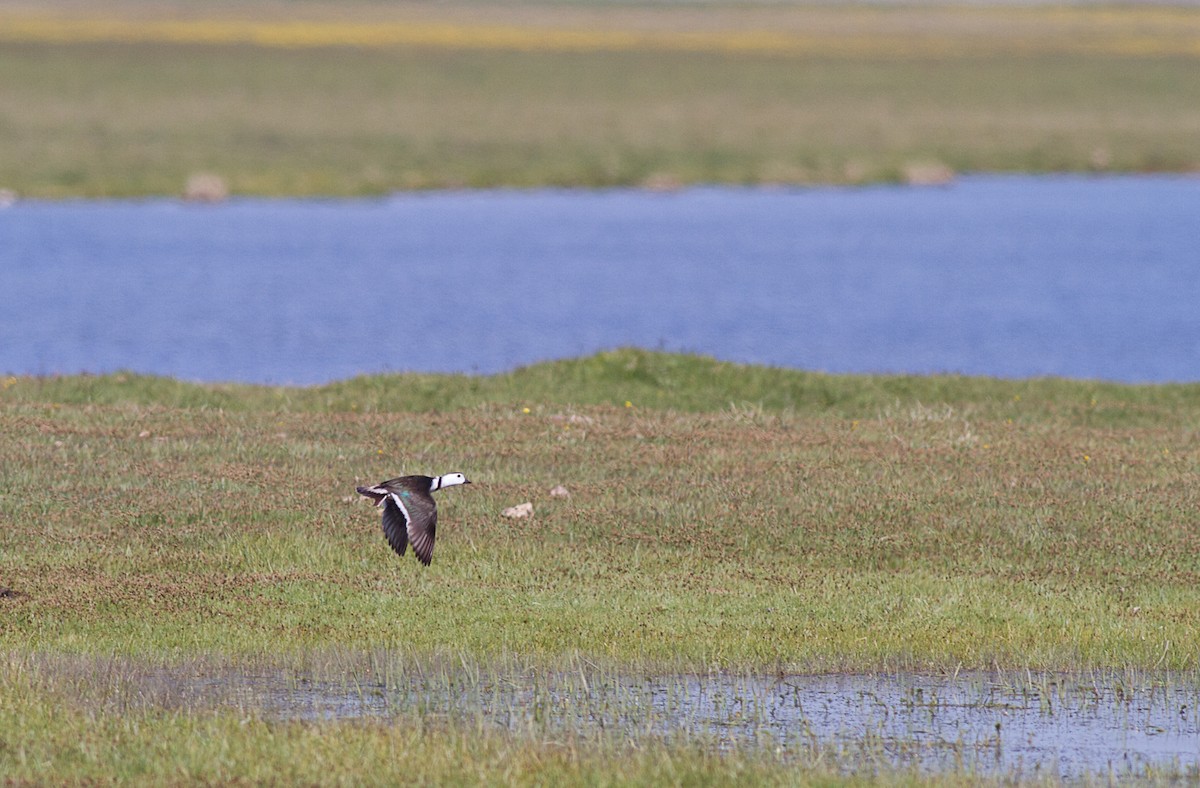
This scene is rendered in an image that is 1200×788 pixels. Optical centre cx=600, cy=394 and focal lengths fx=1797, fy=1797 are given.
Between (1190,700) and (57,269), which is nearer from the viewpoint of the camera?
(1190,700)

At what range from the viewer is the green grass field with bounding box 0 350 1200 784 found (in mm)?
11773

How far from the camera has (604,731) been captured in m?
12.0

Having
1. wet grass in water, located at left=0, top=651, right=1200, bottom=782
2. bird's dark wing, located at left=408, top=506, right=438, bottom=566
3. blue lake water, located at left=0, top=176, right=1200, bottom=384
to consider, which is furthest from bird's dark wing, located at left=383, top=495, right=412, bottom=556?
blue lake water, located at left=0, top=176, right=1200, bottom=384

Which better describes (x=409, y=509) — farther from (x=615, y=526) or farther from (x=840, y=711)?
(x=840, y=711)

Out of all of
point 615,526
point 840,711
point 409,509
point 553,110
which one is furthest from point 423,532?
point 553,110

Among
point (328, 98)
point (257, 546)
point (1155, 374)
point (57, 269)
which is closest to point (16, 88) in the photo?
point (328, 98)

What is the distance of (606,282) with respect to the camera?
52.5 meters

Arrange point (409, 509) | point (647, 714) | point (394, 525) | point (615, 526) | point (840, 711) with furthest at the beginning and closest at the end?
point (615, 526) < point (394, 525) < point (409, 509) < point (840, 711) < point (647, 714)

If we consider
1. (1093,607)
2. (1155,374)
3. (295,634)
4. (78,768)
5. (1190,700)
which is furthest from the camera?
(1155,374)

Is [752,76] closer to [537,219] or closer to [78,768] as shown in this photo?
[537,219]

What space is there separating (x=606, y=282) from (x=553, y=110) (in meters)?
59.2

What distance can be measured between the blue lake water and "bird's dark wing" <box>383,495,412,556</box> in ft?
46.7

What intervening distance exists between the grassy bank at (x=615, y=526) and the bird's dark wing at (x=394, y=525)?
26.2 inches

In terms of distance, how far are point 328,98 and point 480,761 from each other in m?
108
